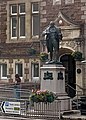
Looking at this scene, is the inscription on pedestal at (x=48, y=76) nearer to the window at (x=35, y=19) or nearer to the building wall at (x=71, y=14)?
the building wall at (x=71, y=14)

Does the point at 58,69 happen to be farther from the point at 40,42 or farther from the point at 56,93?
the point at 40,42

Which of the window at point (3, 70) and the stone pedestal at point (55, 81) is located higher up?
the stone pedestal at point (55, 81)

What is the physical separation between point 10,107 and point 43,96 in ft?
5.25

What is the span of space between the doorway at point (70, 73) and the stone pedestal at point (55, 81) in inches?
215

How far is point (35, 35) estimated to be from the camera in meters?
27.5

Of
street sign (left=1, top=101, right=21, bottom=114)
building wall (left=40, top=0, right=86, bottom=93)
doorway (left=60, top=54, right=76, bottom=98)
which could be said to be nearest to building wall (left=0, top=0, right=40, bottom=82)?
building wall (left=40, top=0, right=86, bottom=93)

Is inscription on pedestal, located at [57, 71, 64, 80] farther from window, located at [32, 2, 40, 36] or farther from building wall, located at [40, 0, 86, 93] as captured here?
window, located at [32, 2, 40, 36]

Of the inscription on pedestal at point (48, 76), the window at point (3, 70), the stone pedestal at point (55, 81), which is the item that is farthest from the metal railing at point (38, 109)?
the window at point (3, 70)

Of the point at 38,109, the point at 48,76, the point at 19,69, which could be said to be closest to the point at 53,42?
the point at 48,76

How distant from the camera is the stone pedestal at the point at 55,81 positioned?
19875mm

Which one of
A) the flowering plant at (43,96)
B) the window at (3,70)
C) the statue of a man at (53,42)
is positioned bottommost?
the window at (3,70)

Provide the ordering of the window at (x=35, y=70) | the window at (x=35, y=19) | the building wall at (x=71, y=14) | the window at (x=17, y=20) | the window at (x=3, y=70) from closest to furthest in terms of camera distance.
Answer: the building wall at (x=71, y=14), the window at (x=35, y=70), the window at (x=35, y=19), the window at (x=17, y=20), the window at (x=3, y=70)

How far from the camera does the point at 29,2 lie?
27.5 m

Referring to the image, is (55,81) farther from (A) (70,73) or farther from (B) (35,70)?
(B) (35,70)
